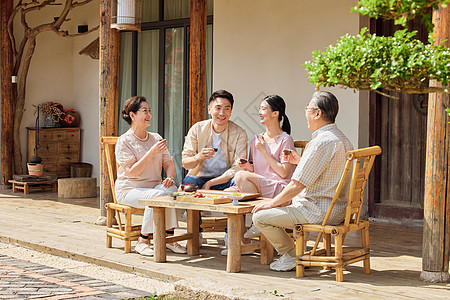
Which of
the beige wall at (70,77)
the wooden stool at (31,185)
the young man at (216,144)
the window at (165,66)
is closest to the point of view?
the young man at (216,144)

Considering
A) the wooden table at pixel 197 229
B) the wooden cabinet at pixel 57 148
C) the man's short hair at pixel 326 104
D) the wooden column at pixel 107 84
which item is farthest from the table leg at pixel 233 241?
the wooden cabinet at pixel 57 148

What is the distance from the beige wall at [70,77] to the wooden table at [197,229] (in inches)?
222

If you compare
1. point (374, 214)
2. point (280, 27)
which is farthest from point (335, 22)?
point (374, 214)

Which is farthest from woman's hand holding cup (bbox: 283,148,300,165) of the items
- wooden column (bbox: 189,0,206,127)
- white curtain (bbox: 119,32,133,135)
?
white curtain (bbox: 119,32,133,135)

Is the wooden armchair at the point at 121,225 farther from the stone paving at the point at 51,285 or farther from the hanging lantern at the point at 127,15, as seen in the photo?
the hanging lantern at the point at 127,15

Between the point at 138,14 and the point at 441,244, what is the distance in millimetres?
3557

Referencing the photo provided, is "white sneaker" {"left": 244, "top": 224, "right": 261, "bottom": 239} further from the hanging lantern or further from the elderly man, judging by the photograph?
the hanging lantern

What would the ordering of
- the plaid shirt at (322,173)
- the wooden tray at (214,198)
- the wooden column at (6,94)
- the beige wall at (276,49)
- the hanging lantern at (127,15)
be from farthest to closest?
the wooden column at (6,94) → the beige wall at (276,49) → the hanging lantern at (127,15) → the wooden tray at (214,198) → the plaid shirt at (322,173)

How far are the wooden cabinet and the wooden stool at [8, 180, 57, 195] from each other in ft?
2.31

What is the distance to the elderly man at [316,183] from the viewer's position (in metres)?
4.46

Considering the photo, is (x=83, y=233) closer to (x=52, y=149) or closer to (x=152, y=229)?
(x=152, y=229)

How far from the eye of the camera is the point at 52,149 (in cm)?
1067

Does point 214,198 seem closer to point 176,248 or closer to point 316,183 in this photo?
point 316,183

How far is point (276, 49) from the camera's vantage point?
25.2 feet
